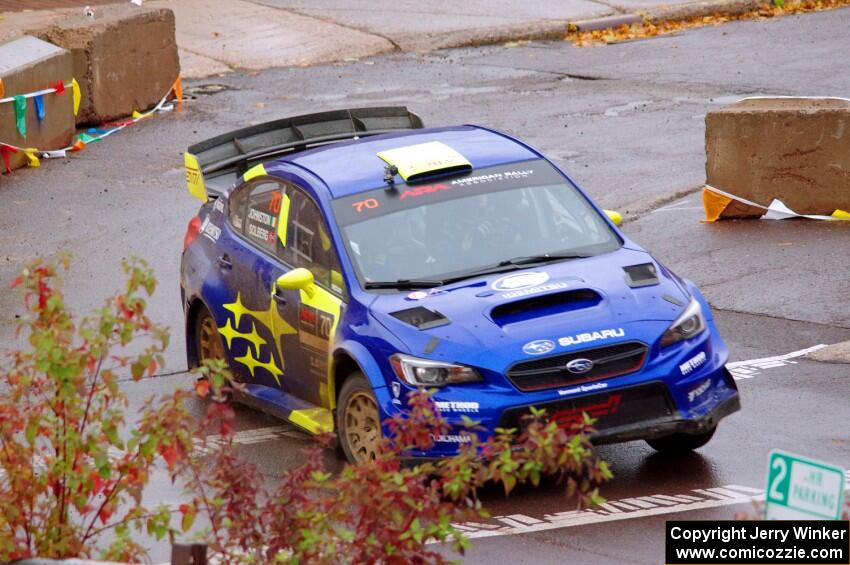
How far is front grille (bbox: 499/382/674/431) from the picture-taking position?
318 inches

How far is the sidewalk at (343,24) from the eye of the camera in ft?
78.1

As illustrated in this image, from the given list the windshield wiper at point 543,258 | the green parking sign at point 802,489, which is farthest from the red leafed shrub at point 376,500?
the windshield wiper at point 543,258

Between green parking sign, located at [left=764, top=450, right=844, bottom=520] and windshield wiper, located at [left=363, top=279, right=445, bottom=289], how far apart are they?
14.5 feet

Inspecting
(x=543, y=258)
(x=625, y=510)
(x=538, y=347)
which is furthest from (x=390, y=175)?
(x=625, y=510)

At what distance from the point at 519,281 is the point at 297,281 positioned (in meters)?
1.33

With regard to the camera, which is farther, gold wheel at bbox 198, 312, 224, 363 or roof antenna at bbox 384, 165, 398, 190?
gold wheel at bbox 198, 312, 224, 363

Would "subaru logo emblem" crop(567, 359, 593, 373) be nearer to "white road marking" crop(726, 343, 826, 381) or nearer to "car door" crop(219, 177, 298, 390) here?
"car door" crop(219, 177, 298, 390)

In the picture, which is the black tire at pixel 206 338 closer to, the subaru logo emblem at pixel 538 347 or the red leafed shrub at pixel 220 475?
the subaru logo emblem at pixel 538 347

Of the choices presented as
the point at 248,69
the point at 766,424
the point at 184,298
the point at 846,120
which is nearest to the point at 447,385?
the point at 766,424

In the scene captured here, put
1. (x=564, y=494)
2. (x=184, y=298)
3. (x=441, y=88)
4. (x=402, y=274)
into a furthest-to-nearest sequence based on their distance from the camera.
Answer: (x=441, y=88) → (x=184, y=298) → (x=402, y=274) → (x=564, y=494)

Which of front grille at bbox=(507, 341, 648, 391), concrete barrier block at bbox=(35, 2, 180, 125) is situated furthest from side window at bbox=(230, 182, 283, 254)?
concrete barrier block at bbox=(35, 2, 180, 125)

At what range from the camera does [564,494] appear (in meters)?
8.50

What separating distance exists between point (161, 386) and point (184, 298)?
0.78 meters

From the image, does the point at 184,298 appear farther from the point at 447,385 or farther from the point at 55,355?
the point at 55,355
